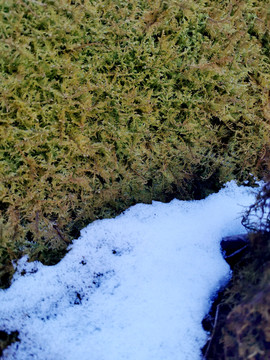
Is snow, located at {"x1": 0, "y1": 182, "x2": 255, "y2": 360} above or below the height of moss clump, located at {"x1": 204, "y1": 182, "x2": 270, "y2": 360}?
below

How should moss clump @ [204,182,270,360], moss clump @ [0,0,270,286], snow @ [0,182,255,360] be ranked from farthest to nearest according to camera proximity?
moss clump @ [0,0,270,286]
snow @ [0,182,255,360]
moss clump @ [204,182,270,360]

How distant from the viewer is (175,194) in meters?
2.86

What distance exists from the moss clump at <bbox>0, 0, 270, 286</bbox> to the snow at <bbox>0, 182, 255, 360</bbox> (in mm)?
183

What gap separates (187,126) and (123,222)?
33.5 inches

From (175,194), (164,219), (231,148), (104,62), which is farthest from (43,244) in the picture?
(231,148)

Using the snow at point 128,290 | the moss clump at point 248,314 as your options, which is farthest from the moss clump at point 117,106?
the moss clump at point 248,314

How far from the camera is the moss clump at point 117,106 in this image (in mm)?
2188

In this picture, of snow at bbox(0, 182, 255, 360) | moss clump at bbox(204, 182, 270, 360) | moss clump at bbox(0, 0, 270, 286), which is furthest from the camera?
moss clump at bbox(0, 0, 270, 286)

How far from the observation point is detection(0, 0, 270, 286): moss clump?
2.19 meters

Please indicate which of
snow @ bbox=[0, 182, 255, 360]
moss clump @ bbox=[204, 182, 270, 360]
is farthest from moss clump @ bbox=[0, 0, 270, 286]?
moss clump @ bbox=[204, 182, 270, 360]

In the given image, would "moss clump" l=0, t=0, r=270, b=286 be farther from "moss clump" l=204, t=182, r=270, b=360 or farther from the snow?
"moss clump" l=204, t=182, r=270, b=360

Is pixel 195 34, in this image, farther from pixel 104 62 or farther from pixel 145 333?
pixel 145 333

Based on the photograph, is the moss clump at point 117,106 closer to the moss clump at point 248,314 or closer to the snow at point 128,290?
the snow at point 128,290

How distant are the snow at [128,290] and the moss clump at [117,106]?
7.2 inches
